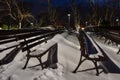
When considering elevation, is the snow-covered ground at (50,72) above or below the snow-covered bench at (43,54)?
below

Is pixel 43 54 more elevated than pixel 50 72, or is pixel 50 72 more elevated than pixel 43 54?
pixel 43 54

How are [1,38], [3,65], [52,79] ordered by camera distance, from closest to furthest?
[52,79] → [3,65] → [1,38]

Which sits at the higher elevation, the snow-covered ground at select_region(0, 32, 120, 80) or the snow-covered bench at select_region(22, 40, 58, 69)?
the snow-covered bench at select_region(22, 40, 58, 69)

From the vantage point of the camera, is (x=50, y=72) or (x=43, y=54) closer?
(x=50, y=72)

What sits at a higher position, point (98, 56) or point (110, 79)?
point (98, 56)

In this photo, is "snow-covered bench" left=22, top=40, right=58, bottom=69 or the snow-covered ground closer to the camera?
the snow-covered ground

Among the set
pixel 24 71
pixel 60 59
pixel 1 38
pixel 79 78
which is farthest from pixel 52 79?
pixel 1 38

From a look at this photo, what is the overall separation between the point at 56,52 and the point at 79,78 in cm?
361

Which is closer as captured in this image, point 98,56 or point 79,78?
point 79,78

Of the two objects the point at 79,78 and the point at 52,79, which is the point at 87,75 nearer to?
the point at 79,78

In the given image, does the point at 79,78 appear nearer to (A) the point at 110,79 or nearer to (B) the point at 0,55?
(A) the point at 110,79

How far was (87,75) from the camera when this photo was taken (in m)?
8.16

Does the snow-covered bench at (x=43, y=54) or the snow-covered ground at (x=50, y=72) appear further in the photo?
the snow-covered bench at (x=43, y=54)

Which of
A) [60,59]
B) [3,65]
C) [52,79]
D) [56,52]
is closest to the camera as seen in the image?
[52,79]
